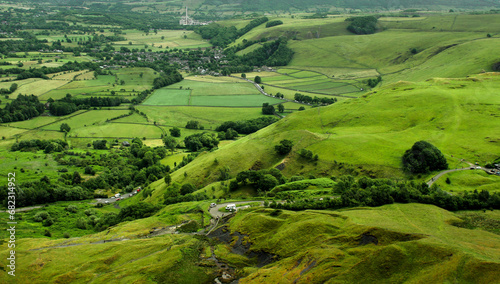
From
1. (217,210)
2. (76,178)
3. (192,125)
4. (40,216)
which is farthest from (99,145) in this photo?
→ (217,210)

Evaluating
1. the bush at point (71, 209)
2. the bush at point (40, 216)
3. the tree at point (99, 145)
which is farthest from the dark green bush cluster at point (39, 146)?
the bush at point (40, 216)

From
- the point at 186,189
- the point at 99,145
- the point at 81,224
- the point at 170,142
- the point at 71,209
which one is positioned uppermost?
the point at 186,189

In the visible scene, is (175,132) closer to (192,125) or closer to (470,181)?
(192,125)

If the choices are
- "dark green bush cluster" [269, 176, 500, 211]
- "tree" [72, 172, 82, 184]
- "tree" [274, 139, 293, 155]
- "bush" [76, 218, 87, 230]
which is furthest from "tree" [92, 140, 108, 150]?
"dark green bush cluster" [269, 176, 500, 211]

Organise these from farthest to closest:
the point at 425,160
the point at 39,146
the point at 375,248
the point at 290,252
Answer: the point at 39,146
the point at 425,160
the point at 290,252
the point at 375,248

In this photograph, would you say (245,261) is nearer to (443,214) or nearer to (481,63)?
(443,214)

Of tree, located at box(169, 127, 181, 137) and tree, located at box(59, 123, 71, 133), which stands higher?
tree, located at box(169, 127, 181, 137)

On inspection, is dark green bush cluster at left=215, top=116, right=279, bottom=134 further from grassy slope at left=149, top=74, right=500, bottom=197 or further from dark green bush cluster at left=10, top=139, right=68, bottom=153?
dark green bush cluster at left=10, top=139, right=68, bottom=153

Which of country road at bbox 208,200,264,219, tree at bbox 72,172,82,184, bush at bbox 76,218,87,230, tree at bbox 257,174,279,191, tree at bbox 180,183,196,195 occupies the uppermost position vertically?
tree at bbox 257,174,279,191
